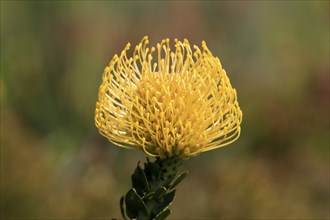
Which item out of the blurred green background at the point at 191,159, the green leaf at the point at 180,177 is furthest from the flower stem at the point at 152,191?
the blurred green background at the point at 191,159

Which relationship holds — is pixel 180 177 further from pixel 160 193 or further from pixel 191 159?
pixel 191 159

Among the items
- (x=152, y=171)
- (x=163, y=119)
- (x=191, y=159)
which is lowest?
(x=191, y=159)

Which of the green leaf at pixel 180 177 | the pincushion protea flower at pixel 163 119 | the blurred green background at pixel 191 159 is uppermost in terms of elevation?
the pincushion protea flower at pixel 163 119

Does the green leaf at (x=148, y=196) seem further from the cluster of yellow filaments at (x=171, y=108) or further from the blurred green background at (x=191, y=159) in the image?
the blurred green background at (x=191, y=159)

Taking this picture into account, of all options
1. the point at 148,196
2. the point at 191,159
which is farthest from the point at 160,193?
the point at 191,159
